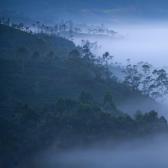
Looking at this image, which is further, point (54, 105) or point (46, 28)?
→ point (46, 28)

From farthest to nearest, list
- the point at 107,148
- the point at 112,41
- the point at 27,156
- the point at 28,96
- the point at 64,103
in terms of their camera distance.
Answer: the point at 112,41, the point at 28,96, the point at 64,103, the point at 107,148, the point at 27,156

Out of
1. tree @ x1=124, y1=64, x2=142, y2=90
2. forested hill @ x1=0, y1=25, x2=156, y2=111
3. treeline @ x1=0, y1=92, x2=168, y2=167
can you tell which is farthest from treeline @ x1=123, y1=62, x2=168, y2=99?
treeline @ x1=0, y1=92, x2=168, y2=167

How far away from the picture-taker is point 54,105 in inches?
1617

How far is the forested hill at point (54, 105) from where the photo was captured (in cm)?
3469

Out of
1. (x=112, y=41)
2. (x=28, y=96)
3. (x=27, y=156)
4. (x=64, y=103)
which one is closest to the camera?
(x=27, y=156)

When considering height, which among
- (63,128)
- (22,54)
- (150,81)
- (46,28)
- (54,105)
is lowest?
(63,128)

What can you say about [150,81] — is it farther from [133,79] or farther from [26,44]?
[26,44]

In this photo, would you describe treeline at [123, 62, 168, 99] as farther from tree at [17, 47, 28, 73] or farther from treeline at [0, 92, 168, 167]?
treeline at [0, 92, 168, 167]

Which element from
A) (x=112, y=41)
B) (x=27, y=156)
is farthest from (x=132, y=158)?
(x=112, y=41)

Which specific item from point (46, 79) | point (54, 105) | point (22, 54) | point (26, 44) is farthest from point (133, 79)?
point (54, 105)

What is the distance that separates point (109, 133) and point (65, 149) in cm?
391

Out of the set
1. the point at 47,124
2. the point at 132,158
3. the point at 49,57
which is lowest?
the point at 132,158

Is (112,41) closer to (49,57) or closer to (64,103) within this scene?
(49,57)

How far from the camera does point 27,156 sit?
33062mm
